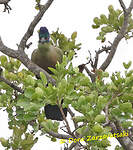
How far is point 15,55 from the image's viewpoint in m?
4.25

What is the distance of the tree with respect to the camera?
263 centimetres

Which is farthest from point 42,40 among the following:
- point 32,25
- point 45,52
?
point 32,25

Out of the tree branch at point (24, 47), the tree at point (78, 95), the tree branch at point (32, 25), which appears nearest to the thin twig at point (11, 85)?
the tree at point (78, 95)

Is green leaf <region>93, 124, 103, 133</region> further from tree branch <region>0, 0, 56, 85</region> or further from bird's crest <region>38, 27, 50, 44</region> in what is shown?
bird's crest <region>38, 27, 50, 44</region>

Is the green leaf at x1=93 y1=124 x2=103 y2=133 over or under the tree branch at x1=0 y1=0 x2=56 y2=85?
under

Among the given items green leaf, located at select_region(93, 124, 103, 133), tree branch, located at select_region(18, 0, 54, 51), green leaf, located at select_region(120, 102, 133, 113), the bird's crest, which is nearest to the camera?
green leaf, located at select_region(93, 124, 103, 133)

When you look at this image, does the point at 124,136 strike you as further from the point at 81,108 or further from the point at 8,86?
the point at 8,86

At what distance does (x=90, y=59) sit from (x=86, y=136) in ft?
5.61

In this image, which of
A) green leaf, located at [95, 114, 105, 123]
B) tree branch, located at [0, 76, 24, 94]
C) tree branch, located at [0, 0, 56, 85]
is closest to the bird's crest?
tree branch, located at [0, 0, 56, 85]

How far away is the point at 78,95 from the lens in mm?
2760

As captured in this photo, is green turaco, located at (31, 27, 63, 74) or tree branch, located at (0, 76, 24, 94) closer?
tree branch, located at (0, 76, 24, 94)

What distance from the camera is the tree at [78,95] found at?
2.63 meters

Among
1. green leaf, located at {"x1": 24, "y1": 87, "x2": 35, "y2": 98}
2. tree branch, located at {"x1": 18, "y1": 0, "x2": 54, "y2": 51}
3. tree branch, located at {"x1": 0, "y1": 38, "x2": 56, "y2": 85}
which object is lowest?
green leaf, located at {"x1": 24, "y1": 87, "x2": 35, "y2": 98}

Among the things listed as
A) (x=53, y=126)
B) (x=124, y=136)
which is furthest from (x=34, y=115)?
(x=124, y=136)
